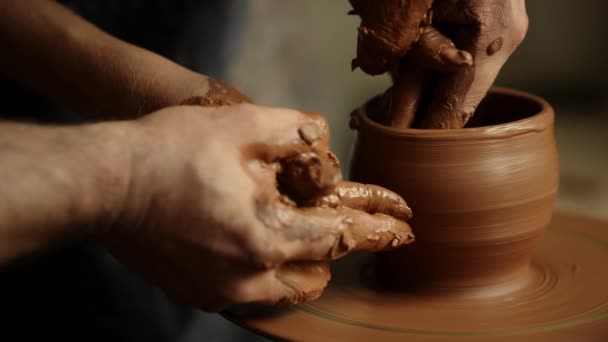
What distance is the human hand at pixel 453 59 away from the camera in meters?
1.34

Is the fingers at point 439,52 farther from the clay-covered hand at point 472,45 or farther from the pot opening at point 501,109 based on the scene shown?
the pot opening at point 501,109

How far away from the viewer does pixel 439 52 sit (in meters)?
1.33

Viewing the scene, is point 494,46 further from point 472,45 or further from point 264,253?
point 264,253

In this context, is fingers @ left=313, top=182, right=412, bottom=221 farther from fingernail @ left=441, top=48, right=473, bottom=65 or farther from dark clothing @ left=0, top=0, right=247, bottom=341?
dark clothing @ left=0, top=0, right=247, bottom=341

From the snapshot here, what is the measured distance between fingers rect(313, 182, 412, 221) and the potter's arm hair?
42 centimetres

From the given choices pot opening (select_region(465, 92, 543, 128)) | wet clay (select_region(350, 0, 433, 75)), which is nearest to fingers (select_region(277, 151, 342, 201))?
wet clay (select_region(350, 0, 433, 75))

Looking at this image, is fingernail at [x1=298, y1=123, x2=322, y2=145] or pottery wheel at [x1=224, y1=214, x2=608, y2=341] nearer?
fingernail at [x1=298, y1=123, x2=322, y2=145]

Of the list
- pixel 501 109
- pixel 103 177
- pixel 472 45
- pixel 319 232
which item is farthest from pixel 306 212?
pixel 501 109

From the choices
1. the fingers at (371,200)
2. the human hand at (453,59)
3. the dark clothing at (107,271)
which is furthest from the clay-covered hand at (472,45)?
the dark clothing at (107,271)

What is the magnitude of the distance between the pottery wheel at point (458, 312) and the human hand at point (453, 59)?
32 cm

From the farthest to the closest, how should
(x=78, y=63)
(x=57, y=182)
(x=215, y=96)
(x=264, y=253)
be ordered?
(x=78, y=63) < (x=215, y=96) < (x=264, y=253) < (x=57, y=182)

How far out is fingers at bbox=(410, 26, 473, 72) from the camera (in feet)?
4.34

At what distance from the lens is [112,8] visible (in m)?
1.70

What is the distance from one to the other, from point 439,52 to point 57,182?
727mm
